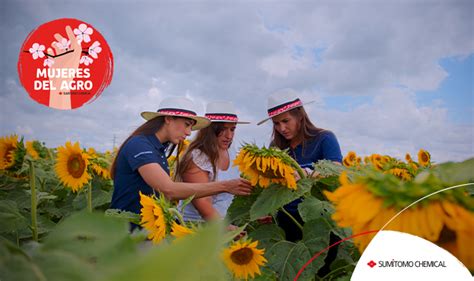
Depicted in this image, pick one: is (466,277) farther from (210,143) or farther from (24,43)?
(210,143)

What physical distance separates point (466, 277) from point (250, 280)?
0.60m

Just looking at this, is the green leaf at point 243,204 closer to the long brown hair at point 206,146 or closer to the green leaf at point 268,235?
the green leaf at point 268,235

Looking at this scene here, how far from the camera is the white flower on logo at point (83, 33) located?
1536 mm

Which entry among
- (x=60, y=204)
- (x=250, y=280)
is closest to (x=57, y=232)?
(x=250, y=280)

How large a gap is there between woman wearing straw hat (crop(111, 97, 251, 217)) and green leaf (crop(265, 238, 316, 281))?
21cm

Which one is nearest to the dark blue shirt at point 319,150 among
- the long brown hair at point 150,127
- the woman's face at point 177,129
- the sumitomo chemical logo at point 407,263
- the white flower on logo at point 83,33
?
the woman's face at point 177,129

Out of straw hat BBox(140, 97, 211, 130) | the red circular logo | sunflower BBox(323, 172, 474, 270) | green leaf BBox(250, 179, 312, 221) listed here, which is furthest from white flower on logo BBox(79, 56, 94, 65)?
sunflower BBox(323, 172, 474, 270)

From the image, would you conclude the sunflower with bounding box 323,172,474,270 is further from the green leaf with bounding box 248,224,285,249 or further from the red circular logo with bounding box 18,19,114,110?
the red circular logo with bounding box 18,19,114,110

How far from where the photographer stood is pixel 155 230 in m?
0.87

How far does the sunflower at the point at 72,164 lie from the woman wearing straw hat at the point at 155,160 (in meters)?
0.13

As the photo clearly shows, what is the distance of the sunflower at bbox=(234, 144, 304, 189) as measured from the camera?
1045mm

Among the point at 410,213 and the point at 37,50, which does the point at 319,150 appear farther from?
the point at 410,213

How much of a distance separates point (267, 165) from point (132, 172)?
0.89 meters

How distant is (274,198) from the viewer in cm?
105
